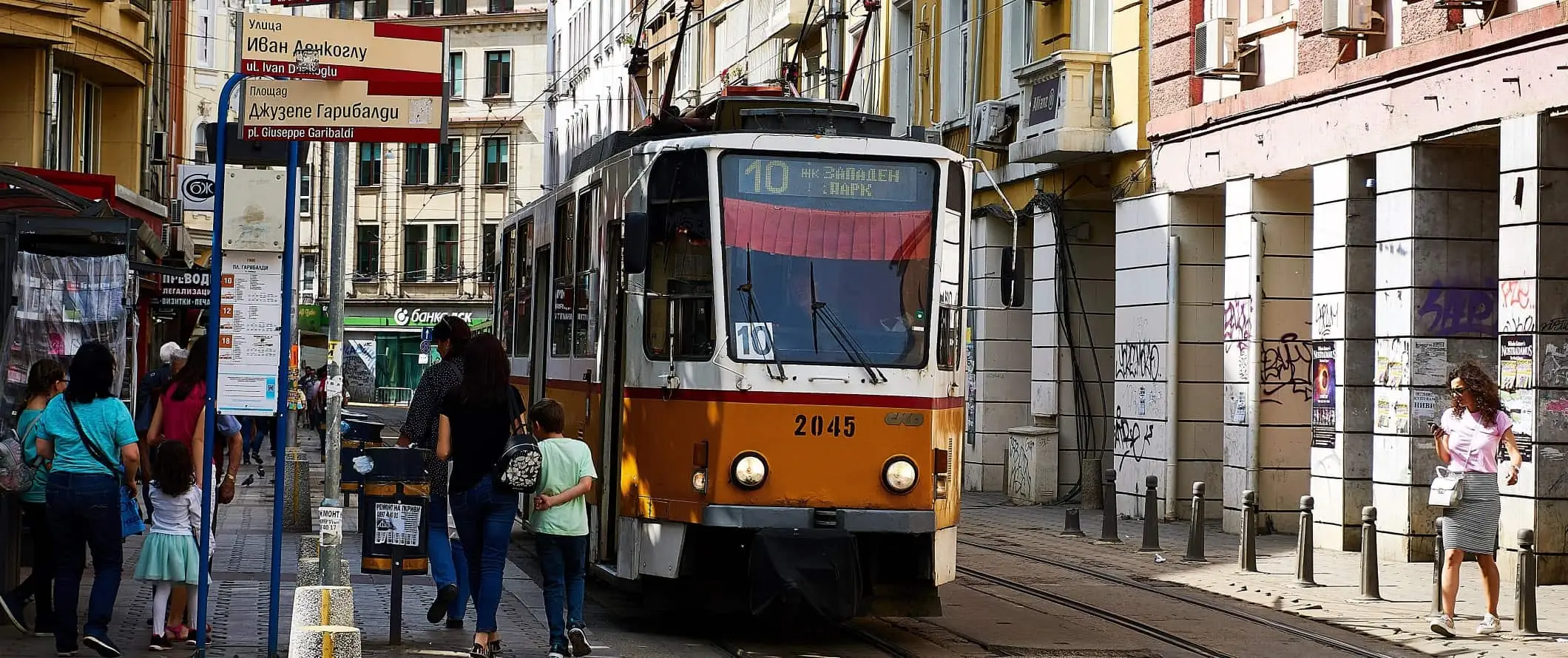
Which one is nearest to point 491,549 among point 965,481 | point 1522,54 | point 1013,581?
point 1013,581

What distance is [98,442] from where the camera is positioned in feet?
36.1

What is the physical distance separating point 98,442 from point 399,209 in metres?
67.1

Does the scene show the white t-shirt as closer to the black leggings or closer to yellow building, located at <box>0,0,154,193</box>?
the black leggings

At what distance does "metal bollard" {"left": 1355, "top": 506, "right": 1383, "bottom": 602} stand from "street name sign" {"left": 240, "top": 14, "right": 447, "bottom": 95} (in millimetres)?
8042

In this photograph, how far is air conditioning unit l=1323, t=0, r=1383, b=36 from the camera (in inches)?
741

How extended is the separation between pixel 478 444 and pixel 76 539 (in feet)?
7.39

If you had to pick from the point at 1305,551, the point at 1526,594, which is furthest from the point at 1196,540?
the point at 1526,594

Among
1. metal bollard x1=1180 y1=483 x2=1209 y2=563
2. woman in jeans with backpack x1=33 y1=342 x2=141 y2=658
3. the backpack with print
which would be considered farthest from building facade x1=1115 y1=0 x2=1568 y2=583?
the backpack with print

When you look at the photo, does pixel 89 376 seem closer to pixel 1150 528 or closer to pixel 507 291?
pixel 507 291

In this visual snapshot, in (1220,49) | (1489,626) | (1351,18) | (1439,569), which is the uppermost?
(1220,49)

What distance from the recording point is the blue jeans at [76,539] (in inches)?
432

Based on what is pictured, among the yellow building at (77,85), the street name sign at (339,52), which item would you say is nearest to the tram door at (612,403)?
the street name sign at (339,52)

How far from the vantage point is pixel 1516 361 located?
16.1 metres

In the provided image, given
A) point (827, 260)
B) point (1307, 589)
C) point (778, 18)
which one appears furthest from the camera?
point (778, 18)
